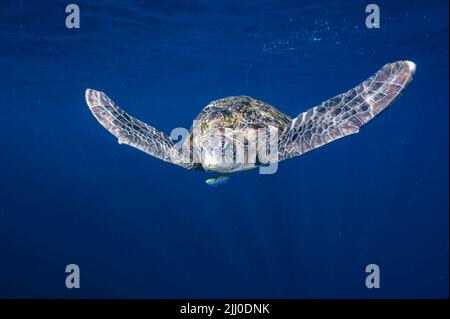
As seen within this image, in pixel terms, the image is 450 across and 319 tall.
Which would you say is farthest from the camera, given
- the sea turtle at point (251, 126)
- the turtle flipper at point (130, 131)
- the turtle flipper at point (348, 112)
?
the turtle flipper at point (130, 131)

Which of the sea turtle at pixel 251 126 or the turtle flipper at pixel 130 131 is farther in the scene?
the turtle flipper at pixel 130 131

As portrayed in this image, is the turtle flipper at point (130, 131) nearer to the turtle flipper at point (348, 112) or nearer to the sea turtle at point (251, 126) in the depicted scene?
the sea turtle at point (251, 126)

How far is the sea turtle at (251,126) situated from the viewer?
5793 millimetres

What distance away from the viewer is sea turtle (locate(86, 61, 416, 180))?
19.0ft

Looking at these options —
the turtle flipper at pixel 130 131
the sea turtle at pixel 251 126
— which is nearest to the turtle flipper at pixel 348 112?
the sea turtle at pixel 251 126

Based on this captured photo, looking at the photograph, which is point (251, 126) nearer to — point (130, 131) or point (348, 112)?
point (348, 112)

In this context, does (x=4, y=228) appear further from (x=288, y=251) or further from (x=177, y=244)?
(x=288, y=251)

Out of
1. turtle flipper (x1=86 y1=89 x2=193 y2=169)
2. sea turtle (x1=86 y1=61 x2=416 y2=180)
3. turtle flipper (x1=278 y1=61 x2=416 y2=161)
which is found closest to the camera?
turtle flipper (x1=278 y1=61 x2=416 y2=161)

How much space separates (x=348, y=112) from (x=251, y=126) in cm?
185

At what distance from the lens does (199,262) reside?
20906 mm

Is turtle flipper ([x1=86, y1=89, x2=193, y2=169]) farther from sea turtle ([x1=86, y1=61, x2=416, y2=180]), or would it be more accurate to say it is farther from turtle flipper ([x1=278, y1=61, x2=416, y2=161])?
turtle flipper ([x1=278, y1=61, x2=416, y2=161])

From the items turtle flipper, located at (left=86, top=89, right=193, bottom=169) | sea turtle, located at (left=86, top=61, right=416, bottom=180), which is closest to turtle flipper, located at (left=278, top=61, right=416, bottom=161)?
sea turtle, located at (left=86, top=61, right=416, bottom=180)

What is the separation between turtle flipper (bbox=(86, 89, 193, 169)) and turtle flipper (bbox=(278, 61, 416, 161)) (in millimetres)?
2389

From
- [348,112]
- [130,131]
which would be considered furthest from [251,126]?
[130,131]
